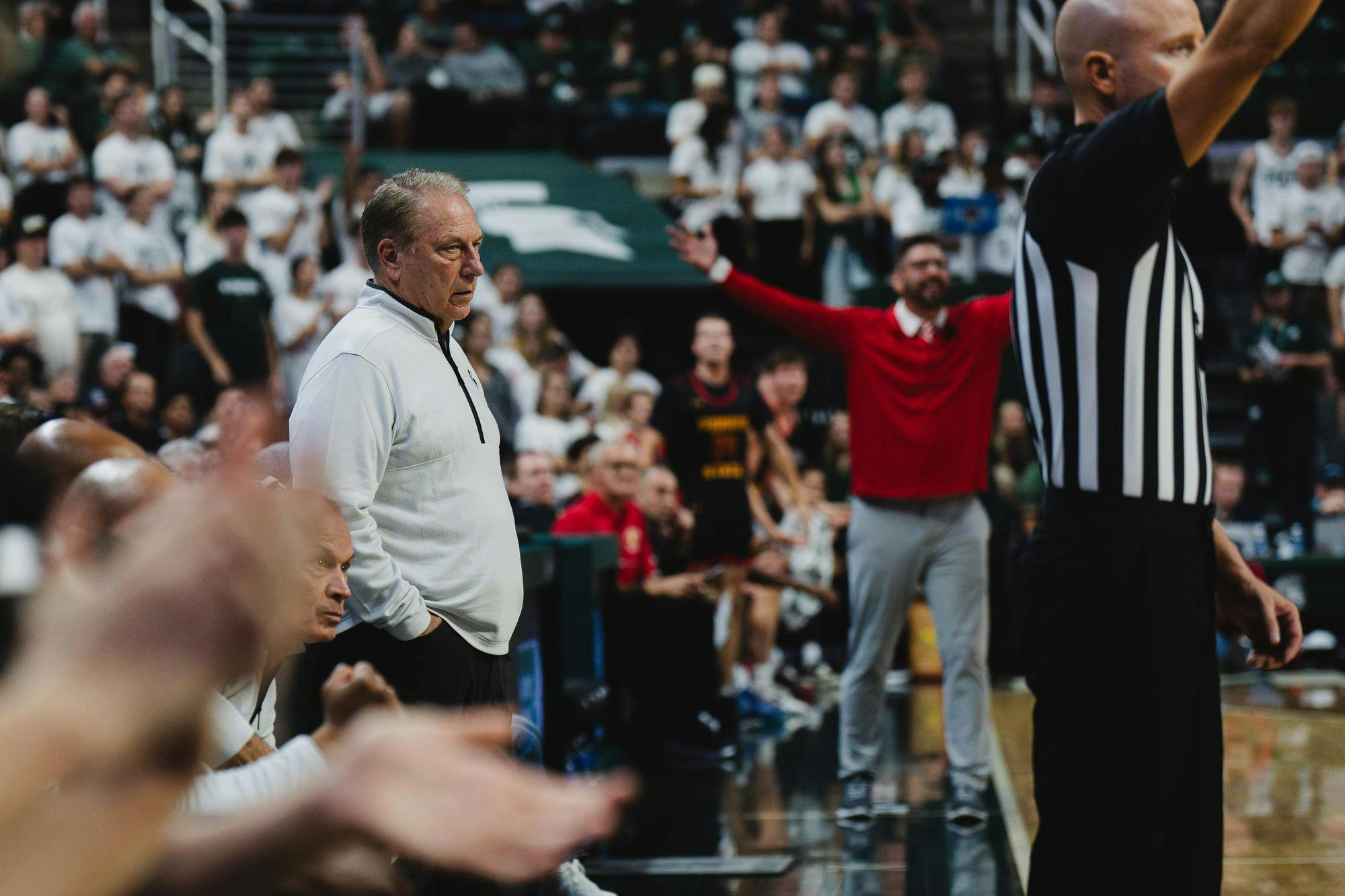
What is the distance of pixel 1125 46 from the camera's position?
2.79 meters

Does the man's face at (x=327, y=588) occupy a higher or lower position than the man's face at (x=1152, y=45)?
lower

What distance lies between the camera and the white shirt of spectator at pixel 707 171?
45.8 feet

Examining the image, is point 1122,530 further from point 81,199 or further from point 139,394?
point 81,199

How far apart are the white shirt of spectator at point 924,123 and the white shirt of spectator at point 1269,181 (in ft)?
8.43

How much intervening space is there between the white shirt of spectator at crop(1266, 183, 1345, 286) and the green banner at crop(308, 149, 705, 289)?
488cm

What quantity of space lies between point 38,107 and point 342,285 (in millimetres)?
2703

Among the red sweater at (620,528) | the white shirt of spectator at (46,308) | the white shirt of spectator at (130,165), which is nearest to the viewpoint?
the red sweater at (620,528)

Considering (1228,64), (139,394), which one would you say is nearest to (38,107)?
(139,394)

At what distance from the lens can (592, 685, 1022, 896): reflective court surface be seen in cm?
525

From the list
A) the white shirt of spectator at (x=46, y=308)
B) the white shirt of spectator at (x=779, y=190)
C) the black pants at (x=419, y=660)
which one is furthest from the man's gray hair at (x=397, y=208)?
the white shirt of spectator at (x=779, y=190)

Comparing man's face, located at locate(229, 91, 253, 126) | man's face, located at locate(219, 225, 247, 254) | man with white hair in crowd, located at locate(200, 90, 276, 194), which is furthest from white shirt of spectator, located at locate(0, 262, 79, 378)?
man's face, located at locate(229, 91, 253, 126)

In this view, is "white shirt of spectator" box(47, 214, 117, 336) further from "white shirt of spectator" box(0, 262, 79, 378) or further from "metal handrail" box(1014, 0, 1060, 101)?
Answer: "metal handrail" box(1014, 0, 1060, 101)

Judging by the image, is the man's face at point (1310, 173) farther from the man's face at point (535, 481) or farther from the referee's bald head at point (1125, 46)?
the referee's bald head at point (1125, 46)

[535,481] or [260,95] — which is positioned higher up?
[260,95]
